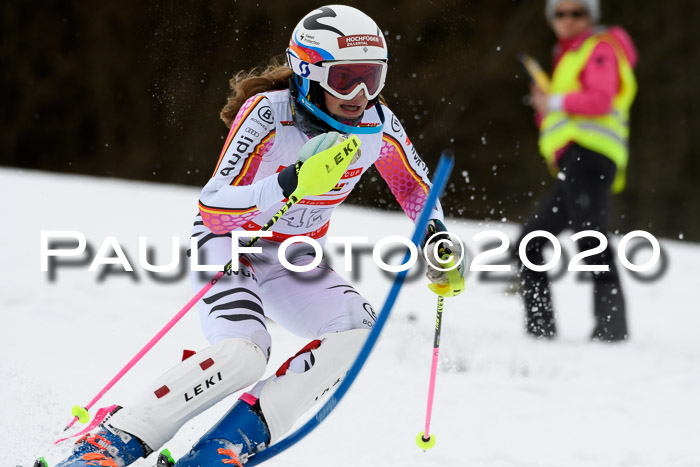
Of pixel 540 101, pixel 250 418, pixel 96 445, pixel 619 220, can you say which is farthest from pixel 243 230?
A: pixel 619 220

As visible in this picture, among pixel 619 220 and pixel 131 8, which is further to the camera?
pixel 131 8

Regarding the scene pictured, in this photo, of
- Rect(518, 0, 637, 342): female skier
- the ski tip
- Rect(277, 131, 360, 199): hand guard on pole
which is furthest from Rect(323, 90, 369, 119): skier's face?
Rect(518, 0, 637, 342): female skier

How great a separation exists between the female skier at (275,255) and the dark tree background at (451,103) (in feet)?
32.4

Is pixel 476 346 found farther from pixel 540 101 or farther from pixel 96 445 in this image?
pixel 96 445

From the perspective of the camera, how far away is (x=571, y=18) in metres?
5.51

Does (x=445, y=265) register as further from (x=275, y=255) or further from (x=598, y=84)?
(x=598, y=84)

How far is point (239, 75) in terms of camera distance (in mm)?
3396

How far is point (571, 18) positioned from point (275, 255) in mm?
3286

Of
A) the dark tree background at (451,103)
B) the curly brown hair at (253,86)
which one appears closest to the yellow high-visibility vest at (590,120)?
the curly brown hair at (253,86)

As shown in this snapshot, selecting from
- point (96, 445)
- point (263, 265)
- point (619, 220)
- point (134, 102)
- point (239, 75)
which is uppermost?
point (239, 75)

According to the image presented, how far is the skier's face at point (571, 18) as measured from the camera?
5.48 m

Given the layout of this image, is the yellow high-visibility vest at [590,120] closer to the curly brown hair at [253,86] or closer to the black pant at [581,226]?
the black pant at [581,226]

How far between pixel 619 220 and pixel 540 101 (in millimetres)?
9316

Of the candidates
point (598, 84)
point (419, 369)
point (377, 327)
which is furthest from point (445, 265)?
point (598, 84)
